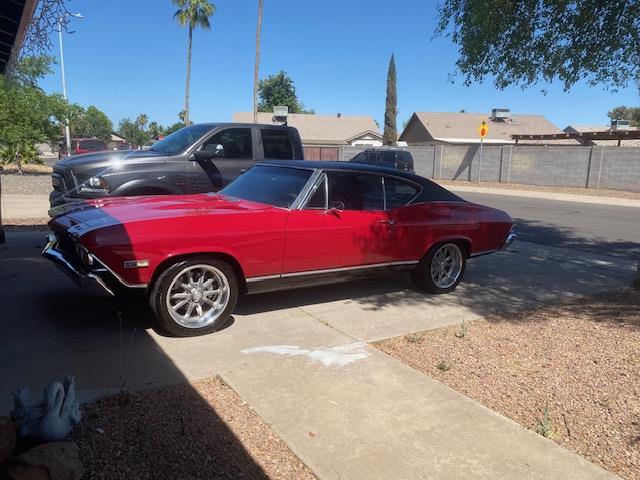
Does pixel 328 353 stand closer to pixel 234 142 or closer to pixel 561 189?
pixel 234 142

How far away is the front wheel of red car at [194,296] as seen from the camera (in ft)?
14.5

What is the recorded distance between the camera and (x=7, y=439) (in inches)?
104

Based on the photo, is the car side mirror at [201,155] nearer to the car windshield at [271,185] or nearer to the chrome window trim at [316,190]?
the car windshield at [271,185]

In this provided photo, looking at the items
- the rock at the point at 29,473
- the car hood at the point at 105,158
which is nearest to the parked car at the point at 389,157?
the car hood at the point at 105,158

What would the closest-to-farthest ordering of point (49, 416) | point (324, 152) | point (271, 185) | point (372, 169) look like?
point (49, 416)
point (271, 185)
point (372, 169)
point (324, 152)

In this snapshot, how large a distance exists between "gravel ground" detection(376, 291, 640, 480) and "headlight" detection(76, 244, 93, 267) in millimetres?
2496

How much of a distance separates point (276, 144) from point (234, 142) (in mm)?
760

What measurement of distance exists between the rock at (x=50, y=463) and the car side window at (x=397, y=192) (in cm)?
403

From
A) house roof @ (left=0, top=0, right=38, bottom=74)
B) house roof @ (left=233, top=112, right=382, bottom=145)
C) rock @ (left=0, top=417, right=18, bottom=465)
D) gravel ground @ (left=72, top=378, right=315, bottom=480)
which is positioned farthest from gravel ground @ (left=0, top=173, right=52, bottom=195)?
house roof @ (left=233, top=112, right=382, bottom=145)

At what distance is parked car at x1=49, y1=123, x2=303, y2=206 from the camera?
706 centimetres

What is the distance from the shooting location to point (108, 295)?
4.23m

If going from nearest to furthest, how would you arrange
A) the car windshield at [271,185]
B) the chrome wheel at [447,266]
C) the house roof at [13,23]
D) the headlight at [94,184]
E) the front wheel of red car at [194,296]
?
1. the front wheel of red car at [194,296]
2. the car windshield at [271,185]
3. the house roof at [13,23]
4. the chrome wheel at [447,266]
5. the headlight at [94,184]

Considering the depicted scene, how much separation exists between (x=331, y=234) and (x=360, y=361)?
145 centimetres

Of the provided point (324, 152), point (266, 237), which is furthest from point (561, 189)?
point (266, 237)
